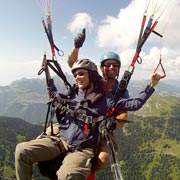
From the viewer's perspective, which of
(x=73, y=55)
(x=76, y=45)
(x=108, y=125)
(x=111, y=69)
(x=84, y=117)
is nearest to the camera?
(x=108, y=125)

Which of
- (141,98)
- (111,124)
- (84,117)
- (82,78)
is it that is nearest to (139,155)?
(82,78)

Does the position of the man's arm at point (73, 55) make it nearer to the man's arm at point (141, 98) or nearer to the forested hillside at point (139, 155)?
the man's arm at point (141, 98)

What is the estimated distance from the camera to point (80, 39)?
646 cm

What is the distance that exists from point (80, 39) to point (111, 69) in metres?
1.06

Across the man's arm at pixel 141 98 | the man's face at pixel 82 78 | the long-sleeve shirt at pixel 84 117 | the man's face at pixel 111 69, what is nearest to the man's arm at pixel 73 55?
the man's face at pixel 111 69

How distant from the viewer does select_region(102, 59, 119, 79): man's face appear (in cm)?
638

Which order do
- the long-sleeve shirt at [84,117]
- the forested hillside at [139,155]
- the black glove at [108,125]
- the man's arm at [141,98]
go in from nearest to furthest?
the man's arm at [141,98] → the black glove at [108,125] → the long-sleeve shirt at [84,117] → the forested hillside at [139,155]

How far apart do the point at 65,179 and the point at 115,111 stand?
1.65 metres

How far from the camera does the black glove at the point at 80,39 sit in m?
6.36

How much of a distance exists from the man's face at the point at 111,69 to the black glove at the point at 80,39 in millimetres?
796

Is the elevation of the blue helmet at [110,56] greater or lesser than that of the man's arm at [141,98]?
greater

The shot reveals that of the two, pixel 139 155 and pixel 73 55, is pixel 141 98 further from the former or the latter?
pixel 139 155

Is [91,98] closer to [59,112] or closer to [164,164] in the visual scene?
[59,112]

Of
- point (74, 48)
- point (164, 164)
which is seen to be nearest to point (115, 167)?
point (74, 48)
